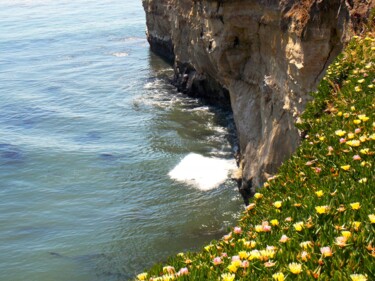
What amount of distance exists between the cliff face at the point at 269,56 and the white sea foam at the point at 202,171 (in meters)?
2.01

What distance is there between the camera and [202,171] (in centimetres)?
2286

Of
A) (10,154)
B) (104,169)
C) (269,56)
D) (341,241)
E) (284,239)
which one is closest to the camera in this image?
(341,241)

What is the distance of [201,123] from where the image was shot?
95.5 ft

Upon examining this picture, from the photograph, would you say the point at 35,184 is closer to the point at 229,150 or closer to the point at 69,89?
the point at 229,150

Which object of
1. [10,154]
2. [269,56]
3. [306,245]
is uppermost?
[306,245]

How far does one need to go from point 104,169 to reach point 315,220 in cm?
1984

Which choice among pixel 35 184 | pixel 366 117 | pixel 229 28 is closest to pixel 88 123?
pixel 35 184

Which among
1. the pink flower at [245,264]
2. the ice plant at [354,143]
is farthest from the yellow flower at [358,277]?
the ice plant at [354,143]

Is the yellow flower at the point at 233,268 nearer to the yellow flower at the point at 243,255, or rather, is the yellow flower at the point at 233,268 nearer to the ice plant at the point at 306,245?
the yellow flower at the point at 243,255

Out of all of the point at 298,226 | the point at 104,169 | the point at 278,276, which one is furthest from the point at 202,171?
the point at 278,276

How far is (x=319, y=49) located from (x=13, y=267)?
10.4 metres

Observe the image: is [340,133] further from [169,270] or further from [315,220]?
[169,270]

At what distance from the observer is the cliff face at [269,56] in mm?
14344

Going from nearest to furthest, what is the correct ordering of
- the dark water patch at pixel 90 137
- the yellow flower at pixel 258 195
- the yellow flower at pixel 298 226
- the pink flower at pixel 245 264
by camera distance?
the pink flower at pixel 245 264 → the yellow flower at pixel 298 226 → the yellow flower at pixel 258 195 → the dark water patch at pixel 90 137
